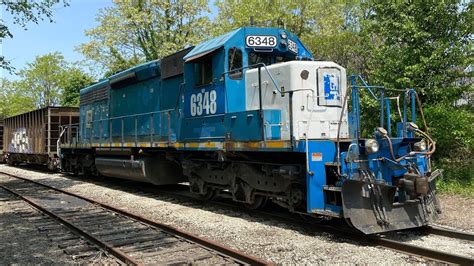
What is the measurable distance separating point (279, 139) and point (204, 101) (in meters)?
2.28

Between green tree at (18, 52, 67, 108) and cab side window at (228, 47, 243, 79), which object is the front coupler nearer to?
cab side window at (228, 47, 243, 79)

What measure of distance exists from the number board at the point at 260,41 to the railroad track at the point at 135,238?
3.70m

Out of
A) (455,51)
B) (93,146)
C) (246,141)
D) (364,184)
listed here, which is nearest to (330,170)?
(364,184)

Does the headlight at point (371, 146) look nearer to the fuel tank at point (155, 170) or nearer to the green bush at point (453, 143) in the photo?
the green bush at point (453, 143)

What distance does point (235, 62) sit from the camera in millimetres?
8125

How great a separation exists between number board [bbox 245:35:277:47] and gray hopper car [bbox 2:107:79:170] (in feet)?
45.3

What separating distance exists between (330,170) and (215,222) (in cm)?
240

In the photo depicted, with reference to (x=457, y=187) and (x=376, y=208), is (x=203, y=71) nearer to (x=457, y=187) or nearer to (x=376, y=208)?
(x=376, y=208)

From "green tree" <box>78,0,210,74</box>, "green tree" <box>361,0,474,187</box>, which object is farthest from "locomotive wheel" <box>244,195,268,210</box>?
"green tree" <box>78,0,210,74</box>

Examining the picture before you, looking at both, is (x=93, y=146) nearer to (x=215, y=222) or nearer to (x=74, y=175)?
(x=74, y=175)

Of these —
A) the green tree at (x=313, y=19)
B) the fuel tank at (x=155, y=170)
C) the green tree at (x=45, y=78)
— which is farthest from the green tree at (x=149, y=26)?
the green tree at (x=45, y=78)

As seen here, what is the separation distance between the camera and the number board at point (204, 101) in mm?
8203

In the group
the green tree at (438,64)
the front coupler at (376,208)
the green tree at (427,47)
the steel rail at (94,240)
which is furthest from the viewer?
the green tree at (427,47)

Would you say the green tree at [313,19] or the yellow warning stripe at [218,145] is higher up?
the green tree at [313,19]
